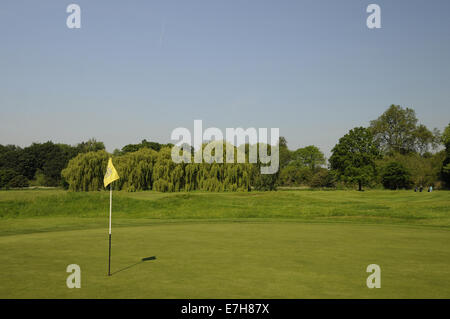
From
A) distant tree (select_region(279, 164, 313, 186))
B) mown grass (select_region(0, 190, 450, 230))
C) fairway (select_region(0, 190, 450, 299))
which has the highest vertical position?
distant tree (select_region(279, 164, 313, 186))

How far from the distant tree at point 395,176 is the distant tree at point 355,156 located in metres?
2.51

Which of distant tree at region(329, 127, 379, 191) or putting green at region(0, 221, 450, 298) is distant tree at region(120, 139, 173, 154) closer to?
distant tree at region(329, 127, 379, 191)

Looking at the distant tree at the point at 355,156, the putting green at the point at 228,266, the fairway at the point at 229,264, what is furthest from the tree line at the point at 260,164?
the putting green at the point at 228,266

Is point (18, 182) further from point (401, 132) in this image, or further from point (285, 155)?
point (401, 132)

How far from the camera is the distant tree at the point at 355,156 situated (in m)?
70.6

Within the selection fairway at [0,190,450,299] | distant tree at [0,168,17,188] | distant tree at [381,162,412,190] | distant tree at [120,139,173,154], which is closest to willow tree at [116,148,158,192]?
fairway at [0,190,450,299]

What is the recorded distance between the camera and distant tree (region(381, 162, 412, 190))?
7131cm

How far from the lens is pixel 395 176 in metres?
71.4

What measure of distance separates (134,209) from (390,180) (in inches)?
2183

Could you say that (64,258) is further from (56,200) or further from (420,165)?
(420,165)

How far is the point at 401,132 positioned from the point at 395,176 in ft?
93.9

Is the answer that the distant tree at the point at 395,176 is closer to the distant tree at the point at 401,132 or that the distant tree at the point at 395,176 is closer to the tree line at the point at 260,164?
the tree line at the point at 260,164
